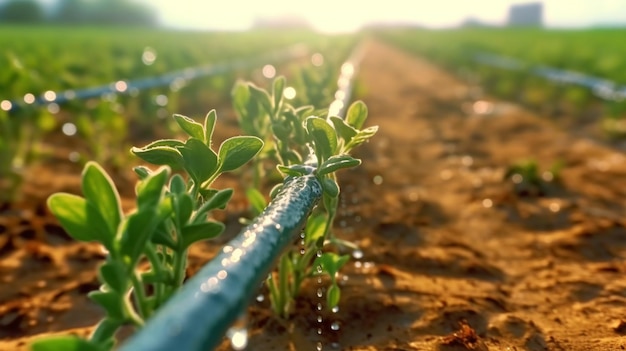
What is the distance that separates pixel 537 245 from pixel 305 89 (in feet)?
4.54

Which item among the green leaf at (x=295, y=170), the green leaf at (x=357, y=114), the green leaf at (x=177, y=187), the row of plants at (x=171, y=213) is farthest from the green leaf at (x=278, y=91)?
the green leaf at (x=177, y=187)

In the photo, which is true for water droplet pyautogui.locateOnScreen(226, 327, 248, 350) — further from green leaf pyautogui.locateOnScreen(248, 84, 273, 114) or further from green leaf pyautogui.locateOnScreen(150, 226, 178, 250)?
green leaf pyautogui.locateOnScreen(248, 84, 273, 114)

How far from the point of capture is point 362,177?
3729 millimetres

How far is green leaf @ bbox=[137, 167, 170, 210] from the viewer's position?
0.91m

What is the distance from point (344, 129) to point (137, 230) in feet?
2.41

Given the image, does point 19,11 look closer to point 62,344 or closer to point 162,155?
point 162,155

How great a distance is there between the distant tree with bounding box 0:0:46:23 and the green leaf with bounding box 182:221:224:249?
63.2 metres

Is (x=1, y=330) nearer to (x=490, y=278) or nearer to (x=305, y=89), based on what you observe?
(x=490, y=278)

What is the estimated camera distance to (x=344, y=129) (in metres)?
1.53

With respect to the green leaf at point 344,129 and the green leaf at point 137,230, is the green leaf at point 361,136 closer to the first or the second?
the green leaf at point 344,129

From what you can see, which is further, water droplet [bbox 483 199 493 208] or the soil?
water droplet [bbox 483 199 493 208]

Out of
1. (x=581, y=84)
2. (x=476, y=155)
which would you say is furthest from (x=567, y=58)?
(x=476, y=155)

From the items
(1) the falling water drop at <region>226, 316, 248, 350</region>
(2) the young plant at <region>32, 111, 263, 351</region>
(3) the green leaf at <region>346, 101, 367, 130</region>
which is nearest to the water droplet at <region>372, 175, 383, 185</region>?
(3) the green leaf at <region>346, 101, 367, 130</region>

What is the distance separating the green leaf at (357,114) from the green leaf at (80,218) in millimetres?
939
